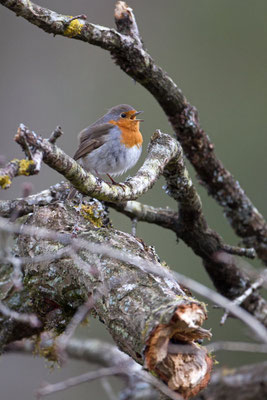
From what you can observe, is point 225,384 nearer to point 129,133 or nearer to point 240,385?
point 240,385

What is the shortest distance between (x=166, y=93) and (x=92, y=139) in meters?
0.86

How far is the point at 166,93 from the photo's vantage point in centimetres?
373

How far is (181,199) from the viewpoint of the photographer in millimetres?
3723

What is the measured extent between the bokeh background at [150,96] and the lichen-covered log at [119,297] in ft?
10.6

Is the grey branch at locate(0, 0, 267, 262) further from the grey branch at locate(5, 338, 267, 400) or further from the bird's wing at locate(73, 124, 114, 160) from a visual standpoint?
the grey branch at locate(5, 338, 267, 400)

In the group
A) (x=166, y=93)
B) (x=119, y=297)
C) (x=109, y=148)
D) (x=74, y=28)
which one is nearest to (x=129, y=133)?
(x=109, y=148)

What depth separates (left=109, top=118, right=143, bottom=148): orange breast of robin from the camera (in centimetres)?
439

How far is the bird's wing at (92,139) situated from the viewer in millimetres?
4332

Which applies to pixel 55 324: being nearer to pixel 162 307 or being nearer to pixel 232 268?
pixel 162 307

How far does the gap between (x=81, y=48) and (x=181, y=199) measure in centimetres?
498

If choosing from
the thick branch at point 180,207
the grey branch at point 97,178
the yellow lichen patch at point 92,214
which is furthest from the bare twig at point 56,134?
the yellow lichen patch at point 92,214

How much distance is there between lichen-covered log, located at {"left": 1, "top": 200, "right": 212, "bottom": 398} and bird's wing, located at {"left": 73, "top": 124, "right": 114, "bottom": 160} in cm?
119

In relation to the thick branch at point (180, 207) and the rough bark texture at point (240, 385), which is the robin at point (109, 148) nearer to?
the thick branch at point (180, 207)

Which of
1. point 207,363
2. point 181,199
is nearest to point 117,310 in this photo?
point 207,363
